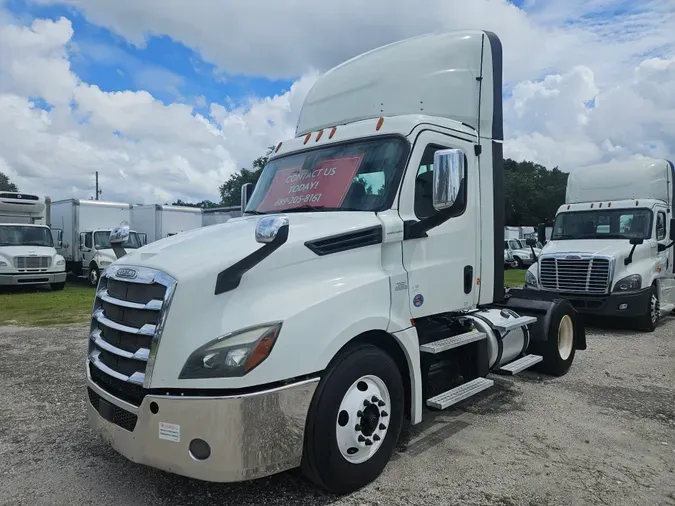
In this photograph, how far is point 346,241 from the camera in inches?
149

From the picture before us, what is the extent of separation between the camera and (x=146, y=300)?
11.0 feet

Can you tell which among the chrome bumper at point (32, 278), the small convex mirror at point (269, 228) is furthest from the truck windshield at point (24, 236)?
the small convex mirror at point (269, 228)

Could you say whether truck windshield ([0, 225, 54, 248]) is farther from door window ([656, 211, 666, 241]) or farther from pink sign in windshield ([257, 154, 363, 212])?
door window ([656, 211, 666, 241])

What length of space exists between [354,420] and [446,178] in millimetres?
1875

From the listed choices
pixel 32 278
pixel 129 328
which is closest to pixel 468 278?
pixel 129 328

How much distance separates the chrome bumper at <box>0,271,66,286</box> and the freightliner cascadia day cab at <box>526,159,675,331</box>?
15.8m

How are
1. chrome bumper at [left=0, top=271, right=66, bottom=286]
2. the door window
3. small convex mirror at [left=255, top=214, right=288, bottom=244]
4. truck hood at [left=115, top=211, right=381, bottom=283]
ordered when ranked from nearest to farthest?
1. small convex mirror at [left=255, top=214, right=288, bottom=244]
2. truck hood at [left=115, top=211, right=381, bottom=283]
3. the door window
4. chrome bumper at [left=0, top=271, right=66, bottom=286]

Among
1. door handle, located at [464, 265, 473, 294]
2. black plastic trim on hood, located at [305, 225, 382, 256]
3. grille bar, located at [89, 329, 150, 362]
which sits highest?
black plastic trim on hood, located at [305, 225, 382, 256]

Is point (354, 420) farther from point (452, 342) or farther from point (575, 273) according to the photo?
point (575, 273)

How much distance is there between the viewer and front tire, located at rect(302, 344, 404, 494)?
3.31 meters

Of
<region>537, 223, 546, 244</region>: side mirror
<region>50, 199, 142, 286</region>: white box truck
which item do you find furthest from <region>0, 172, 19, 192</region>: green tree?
<region>537, 223, 546, 244</region>: side mirror

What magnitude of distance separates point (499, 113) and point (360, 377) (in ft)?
11.0

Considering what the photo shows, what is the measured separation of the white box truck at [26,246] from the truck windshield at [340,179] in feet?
52.1

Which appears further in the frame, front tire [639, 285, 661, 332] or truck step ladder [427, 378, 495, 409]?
front tire [639, 285, 661, 332]
